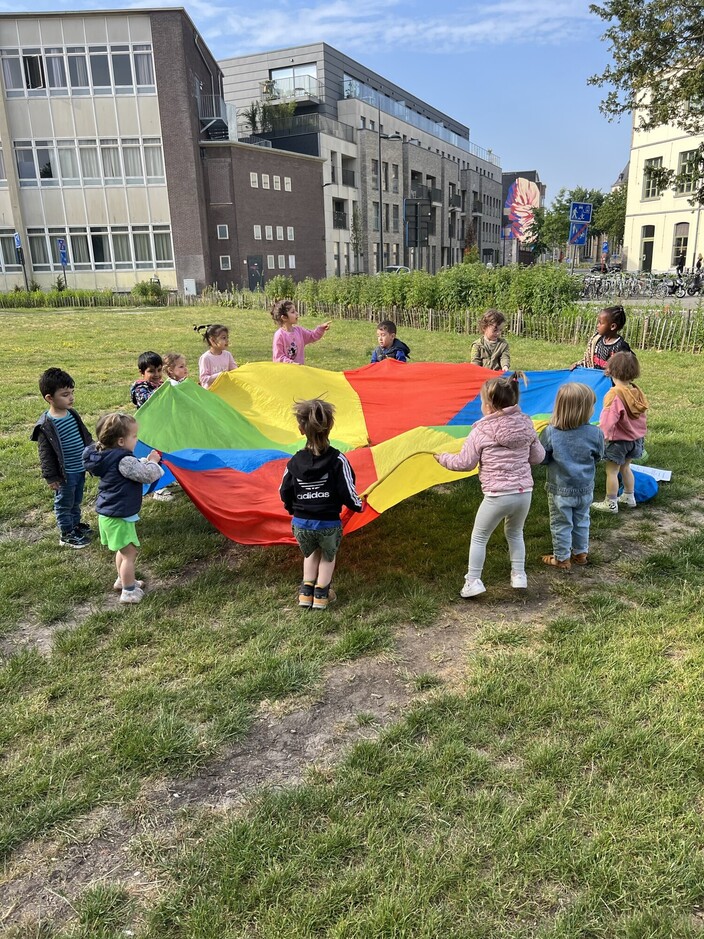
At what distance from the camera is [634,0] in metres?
14.4

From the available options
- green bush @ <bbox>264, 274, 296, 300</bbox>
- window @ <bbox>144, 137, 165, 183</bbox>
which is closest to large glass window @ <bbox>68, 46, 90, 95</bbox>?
window @ <bbox>144, 137, 165, 183</bbox>

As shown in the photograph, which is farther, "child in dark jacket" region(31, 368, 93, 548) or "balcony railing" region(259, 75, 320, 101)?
"balcony railing" region(259, 75, 320, 101)

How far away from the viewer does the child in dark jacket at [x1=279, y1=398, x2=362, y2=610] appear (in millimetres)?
3492

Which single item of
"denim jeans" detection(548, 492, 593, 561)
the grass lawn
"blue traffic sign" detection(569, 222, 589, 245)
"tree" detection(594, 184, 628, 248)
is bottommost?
the grass lawn

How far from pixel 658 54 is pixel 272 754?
56.6ft

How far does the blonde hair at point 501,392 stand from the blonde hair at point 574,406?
1.40ft

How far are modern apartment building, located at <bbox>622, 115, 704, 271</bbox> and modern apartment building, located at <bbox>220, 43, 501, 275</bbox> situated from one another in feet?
35.1

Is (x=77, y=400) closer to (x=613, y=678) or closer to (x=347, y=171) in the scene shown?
(x=613, y=678)

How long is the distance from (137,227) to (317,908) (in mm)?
35334

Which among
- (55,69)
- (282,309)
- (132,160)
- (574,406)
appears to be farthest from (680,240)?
(574,406)

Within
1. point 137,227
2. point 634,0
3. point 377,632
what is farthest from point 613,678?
point 137,227

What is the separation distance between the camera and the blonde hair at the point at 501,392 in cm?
361

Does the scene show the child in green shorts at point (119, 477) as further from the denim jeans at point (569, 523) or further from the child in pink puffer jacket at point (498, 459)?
the denim jeans at point (569, 523)

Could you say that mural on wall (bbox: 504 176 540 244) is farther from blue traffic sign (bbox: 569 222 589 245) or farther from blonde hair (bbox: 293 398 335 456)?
blonde hair (bbox: 293 398 335 456)
